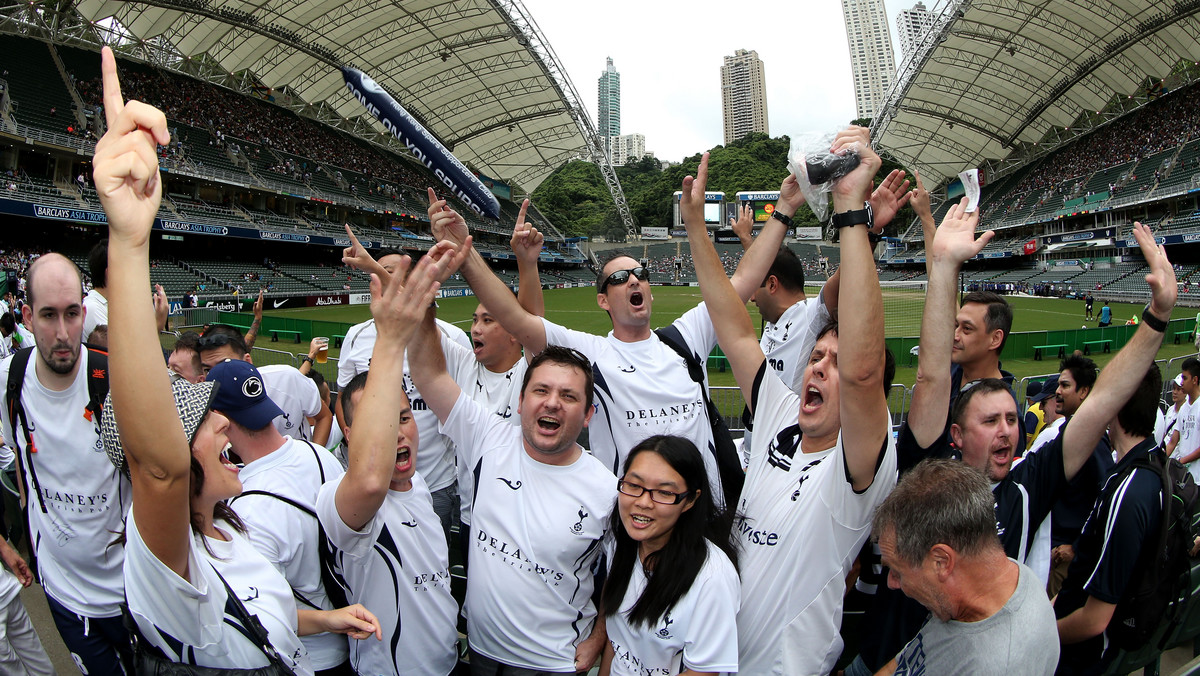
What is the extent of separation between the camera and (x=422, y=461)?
13.3ft

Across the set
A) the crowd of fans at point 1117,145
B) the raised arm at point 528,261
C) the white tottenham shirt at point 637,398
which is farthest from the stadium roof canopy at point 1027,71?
the white tottenham shirt at point 637,398

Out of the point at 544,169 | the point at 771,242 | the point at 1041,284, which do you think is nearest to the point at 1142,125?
the point at 1041,284

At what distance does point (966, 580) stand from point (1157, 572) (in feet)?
5.35

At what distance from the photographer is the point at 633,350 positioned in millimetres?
3623

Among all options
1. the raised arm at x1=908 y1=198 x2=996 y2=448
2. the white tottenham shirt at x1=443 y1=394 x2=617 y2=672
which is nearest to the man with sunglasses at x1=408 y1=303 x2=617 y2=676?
the white tottenham shirt at x1=443 y1=394 x2=617 y2=672

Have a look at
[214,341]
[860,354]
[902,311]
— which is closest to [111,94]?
[860,354]

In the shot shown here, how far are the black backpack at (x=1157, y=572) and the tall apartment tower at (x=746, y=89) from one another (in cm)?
18157

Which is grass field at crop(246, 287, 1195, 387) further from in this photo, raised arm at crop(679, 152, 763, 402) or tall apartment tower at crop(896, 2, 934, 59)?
tall apartment tower at crop(896, 2, 934, 59)

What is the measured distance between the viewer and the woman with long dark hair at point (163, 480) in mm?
1441

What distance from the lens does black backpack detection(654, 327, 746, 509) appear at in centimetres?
345

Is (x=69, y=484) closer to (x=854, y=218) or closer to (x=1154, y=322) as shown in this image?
(x=854, y=218)

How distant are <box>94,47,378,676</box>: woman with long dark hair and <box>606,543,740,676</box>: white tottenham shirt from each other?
1152 mm

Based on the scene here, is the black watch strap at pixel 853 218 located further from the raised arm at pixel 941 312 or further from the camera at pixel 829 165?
the raised arm at pixel 941 312

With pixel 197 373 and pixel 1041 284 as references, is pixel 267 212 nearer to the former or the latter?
pixel 197 373
